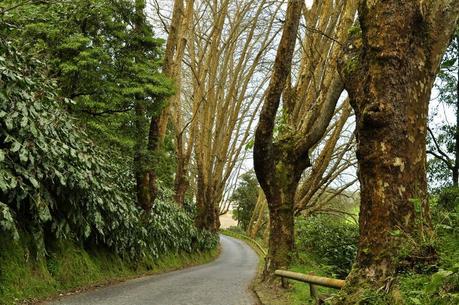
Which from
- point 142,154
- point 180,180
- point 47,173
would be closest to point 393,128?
point 47,173

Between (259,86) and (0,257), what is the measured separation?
68.1 ft

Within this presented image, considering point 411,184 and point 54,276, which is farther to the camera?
point 54,276

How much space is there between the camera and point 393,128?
15.3 ft

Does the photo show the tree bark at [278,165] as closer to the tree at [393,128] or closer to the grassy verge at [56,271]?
the grassy verge at [56,271]

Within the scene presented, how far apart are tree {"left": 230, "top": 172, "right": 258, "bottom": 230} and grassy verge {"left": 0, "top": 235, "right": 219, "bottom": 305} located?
39092mm

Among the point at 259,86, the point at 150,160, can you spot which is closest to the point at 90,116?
the point at 150,160

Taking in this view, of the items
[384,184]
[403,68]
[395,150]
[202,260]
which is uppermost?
[403,68]

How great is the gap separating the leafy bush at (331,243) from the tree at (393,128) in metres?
7.09

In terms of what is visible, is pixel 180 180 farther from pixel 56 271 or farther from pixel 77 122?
pixel 56 271

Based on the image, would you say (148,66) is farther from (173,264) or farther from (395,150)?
(395,150)

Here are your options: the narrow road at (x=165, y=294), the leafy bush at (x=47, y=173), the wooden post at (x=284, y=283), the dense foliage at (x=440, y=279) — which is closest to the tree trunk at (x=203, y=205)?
the leafy bush at (x=47, y=173)

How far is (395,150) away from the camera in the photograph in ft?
15.2

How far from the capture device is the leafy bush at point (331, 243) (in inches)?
502

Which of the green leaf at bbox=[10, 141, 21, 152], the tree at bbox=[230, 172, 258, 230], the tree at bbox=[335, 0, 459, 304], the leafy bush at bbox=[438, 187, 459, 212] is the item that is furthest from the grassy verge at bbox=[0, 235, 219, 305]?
the tree at bbox=[230, 172, 258, 230]
